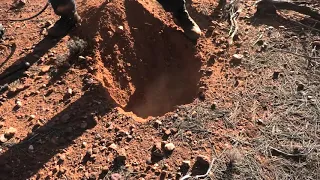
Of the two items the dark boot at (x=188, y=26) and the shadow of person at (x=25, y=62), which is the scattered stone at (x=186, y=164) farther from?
the shadow of person at (x=25, y=62)

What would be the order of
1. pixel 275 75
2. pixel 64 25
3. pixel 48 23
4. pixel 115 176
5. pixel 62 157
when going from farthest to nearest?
pixel 48 23, pixel 64 25, pixel 275 75, pixel 62 157, pixel 115 176

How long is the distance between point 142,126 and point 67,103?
0.57 meters

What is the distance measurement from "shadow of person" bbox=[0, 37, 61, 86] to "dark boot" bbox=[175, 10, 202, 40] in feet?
3.37

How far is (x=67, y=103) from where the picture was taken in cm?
274

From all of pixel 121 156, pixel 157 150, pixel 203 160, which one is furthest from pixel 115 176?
Result: pixel 203 160

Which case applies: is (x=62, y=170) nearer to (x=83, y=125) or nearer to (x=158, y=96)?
(x=83, y=125)

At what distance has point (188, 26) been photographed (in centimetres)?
308

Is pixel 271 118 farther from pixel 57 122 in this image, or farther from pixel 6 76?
pixel 6 76

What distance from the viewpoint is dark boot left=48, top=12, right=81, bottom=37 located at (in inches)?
128

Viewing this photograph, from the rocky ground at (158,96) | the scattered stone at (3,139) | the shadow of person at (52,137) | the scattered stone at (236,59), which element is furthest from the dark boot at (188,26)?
the scattered stone at (3,139)

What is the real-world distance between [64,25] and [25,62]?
45 centimetres

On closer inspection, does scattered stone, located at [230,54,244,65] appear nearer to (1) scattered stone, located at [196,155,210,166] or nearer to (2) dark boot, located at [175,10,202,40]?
(2) dark boot, located at [175,10,202,40]

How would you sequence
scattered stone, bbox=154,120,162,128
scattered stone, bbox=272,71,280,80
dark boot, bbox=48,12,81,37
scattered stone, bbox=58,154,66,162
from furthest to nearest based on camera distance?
dark boot, bbox=48,12,81,37
scattered stone, bbox=272,71,280,80
scattered stone, bbox=154,120,162,128
scattered stone, bbox=58,154,66,162

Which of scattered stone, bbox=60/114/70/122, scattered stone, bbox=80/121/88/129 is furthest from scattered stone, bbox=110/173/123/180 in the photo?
scattered stone, bbox=60/114/70/122
